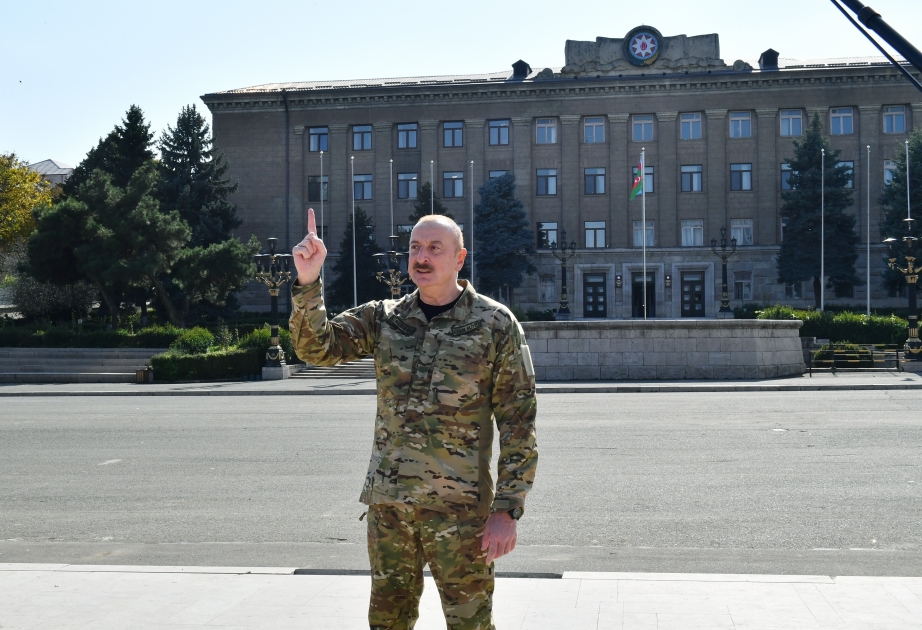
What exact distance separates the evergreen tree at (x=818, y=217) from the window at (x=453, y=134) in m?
20.9

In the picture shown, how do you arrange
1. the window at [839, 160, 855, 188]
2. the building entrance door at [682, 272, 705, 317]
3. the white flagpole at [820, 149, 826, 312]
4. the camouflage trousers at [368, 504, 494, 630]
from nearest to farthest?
the camouflage trousers at [368, 504, 494, 630] → the white flagpole at [820, 149, 826, 312] → the window at [839, 160, 855, 188] → the building entrance door at [682, 272, 705, 317]

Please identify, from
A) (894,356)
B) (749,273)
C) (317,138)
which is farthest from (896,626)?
(317,138)

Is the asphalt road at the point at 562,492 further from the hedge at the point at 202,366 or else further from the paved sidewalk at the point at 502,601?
the hedge at the point at 202,366

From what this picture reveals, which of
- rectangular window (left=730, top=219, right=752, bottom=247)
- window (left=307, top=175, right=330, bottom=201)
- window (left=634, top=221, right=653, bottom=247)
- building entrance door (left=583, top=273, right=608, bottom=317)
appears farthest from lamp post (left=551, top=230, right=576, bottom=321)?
window (left=307, top=175, right=330, bottom=201)

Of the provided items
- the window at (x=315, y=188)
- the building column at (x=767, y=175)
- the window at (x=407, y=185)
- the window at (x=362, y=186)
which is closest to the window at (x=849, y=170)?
the building column at (x=767, y=175)

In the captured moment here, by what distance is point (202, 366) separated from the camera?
34.4 metres

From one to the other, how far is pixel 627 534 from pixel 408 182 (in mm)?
58068

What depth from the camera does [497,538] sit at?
3.96 metres

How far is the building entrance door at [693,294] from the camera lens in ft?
202

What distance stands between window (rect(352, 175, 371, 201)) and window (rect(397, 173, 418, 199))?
2097mm

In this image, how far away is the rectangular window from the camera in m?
62.3

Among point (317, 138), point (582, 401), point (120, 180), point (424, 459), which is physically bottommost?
point (582, 401)

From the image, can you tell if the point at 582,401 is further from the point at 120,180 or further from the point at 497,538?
the point at 120,180

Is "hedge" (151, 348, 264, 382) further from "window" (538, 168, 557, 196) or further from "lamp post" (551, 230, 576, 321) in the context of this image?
"window" (538, 168, 557, 196)
